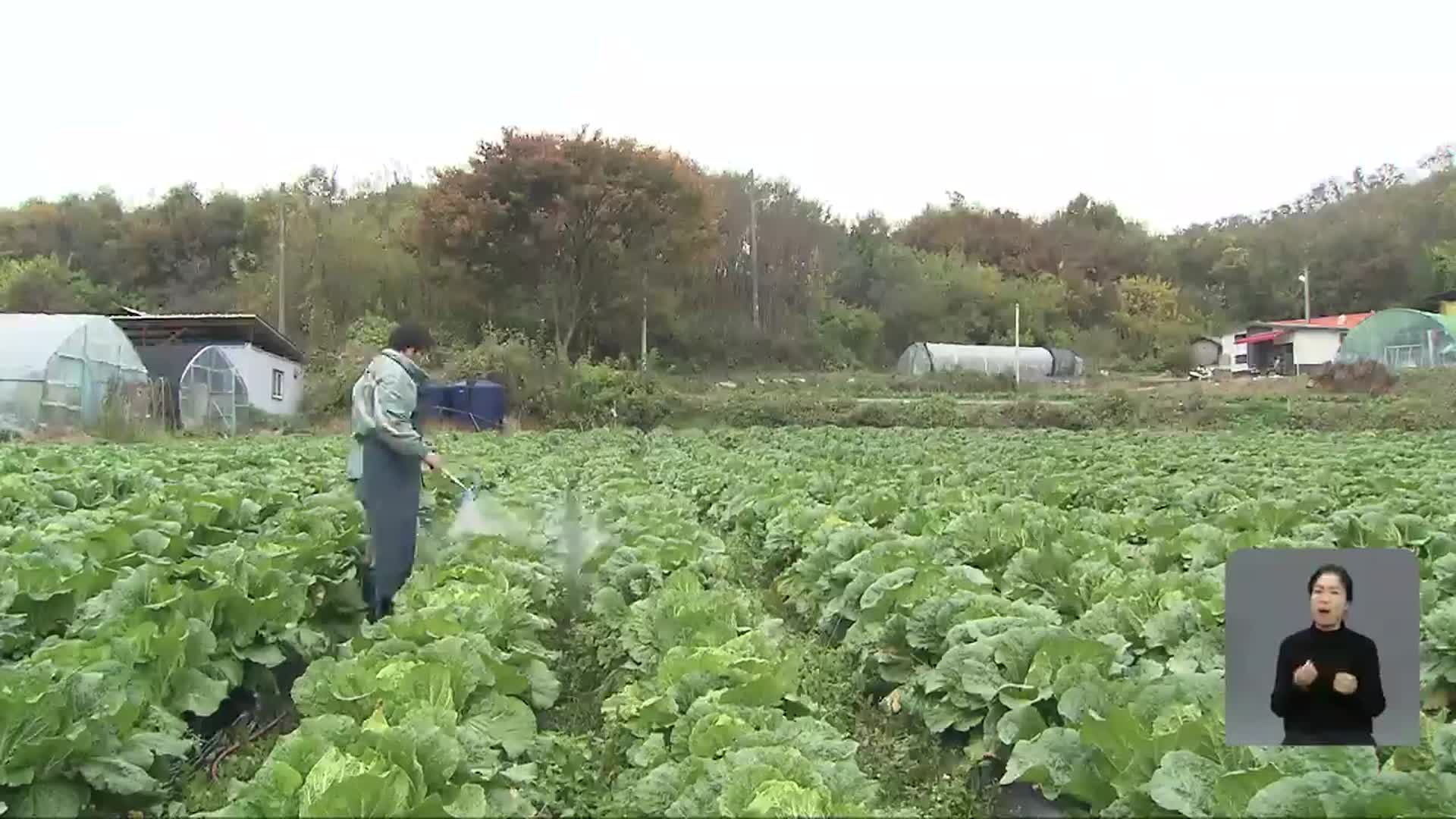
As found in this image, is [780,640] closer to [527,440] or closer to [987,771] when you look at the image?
[987,771]

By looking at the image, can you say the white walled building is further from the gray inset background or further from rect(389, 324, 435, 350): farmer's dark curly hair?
the gray inset background

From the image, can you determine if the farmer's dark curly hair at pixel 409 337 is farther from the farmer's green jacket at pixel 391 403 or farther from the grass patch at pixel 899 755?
the grass patch at pixel 899 755

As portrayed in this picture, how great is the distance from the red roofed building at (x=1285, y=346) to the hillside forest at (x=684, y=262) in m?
2.61

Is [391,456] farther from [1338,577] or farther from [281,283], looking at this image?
[281,283]

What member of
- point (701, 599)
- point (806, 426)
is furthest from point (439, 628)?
point (806, 426)

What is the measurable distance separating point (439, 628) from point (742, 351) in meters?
36.6

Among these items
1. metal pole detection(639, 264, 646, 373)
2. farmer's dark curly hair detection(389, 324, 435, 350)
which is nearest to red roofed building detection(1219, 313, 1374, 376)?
metal pole detection(639, 264, 646, 373)

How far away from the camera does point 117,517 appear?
6.29 m

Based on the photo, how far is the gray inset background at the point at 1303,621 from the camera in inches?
65.8

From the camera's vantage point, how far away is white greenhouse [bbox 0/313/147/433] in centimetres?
2031

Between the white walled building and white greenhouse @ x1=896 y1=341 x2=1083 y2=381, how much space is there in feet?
67.9

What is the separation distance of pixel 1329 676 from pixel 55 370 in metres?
23.2

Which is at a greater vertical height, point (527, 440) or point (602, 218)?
point (602, 218)

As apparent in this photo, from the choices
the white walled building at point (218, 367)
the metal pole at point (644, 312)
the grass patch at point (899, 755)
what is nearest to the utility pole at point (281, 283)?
the white walled building at point (218, 367)
